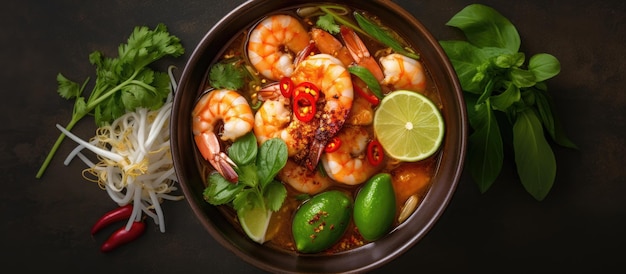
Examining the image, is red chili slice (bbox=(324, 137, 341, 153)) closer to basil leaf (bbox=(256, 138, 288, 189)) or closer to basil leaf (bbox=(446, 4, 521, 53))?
basil leaf (bbox=(256, 138, 288, 189))

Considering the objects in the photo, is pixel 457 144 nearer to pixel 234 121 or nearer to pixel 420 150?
pixel 420 150

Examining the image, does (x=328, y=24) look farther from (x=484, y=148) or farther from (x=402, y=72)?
(x=484, y=148)

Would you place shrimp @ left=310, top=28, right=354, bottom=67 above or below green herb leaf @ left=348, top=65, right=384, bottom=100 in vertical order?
above

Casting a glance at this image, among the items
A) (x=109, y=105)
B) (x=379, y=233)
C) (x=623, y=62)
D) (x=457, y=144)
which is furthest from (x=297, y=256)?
(x=623, y=62)

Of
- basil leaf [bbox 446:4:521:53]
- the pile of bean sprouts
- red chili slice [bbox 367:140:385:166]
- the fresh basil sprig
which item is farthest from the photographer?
the pile of bean sprouts

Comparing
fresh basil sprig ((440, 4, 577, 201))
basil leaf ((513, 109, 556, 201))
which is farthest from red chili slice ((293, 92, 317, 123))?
basil leaf ((513, 109, 556, 201))

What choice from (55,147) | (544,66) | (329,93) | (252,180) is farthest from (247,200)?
(544,66)
